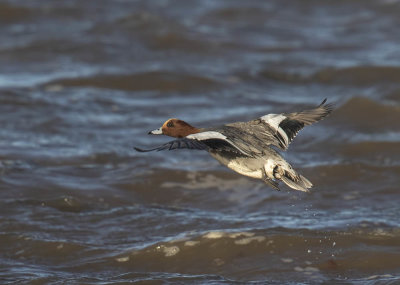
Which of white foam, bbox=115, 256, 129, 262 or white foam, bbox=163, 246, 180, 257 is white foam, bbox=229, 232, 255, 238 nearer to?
white foam, bbox=163, 246, 180, 257

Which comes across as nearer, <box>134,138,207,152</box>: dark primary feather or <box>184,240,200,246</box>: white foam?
<box>134,138,207,152</box>: dark primary feather

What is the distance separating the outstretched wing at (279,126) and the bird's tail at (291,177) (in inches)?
11.5

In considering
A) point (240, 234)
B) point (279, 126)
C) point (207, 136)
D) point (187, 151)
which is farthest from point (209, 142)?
point (187, 151)

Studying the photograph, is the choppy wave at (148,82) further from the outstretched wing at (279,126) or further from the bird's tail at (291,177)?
the bird's tail at (291,177)

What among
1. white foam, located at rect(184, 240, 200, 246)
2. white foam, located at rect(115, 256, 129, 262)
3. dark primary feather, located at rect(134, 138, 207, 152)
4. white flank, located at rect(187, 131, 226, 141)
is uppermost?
white flank, located at rect(187, 131, 226, 141)

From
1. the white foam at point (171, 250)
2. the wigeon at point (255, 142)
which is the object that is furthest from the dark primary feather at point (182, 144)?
the white foam at point (171, 250)

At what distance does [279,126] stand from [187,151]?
2900 mm

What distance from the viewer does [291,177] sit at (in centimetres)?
522

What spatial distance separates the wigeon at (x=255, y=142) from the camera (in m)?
5.07

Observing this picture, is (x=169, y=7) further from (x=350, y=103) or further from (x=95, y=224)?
(x=95, y=224)

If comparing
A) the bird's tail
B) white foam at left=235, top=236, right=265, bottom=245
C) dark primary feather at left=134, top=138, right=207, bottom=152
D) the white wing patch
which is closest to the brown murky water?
white foam at left=235, top=236, right=265, bottom=245

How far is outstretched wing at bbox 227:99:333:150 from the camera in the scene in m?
5.60

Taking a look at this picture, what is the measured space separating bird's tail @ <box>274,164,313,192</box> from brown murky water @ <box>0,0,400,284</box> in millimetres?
806

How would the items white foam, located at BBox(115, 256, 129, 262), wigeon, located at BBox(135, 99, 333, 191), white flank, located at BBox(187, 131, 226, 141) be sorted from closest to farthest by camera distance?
white flank, located at BBox(187, 131, 226, 141) < wigeon, located at BBox(135, 99, 333, 191) < white foam, located at BBox(115, 256, 129, 262)
